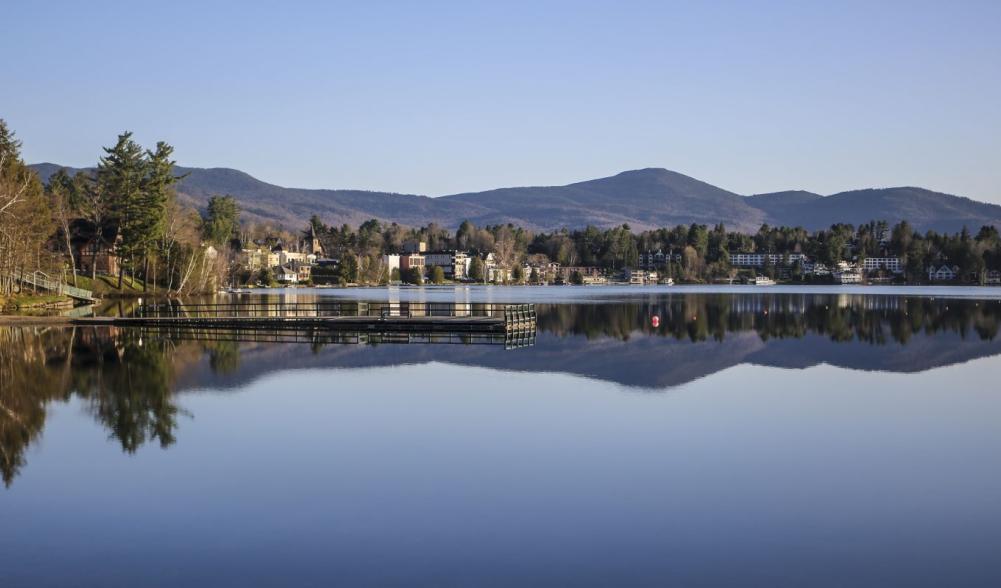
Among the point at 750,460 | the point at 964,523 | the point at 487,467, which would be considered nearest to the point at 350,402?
the point at 487,467

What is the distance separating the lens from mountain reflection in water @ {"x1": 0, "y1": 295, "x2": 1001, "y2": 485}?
24.4 metres

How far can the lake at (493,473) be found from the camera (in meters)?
12.2

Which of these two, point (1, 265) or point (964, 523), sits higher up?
point (1, 265)

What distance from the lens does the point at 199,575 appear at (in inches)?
459

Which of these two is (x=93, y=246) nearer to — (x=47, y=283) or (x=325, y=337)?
(x=47, y=283)

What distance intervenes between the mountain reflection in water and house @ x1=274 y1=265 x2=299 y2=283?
11634 cm

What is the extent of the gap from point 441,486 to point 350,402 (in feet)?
33.6

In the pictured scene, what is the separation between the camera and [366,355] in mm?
38719

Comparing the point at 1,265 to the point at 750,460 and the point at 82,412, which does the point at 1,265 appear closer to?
the point at 82,412

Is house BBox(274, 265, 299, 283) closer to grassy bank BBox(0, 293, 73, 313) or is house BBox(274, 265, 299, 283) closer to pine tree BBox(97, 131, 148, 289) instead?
pine tree BBox(97, 131, 148, 289)

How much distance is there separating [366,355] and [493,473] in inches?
876

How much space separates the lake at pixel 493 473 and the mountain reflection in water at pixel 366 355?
0.80 ft

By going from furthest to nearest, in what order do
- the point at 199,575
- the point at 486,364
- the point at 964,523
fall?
the point at 486,364 → the point at 964,523 → the point at 199,575

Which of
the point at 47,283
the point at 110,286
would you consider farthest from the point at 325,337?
the point at 110,286
